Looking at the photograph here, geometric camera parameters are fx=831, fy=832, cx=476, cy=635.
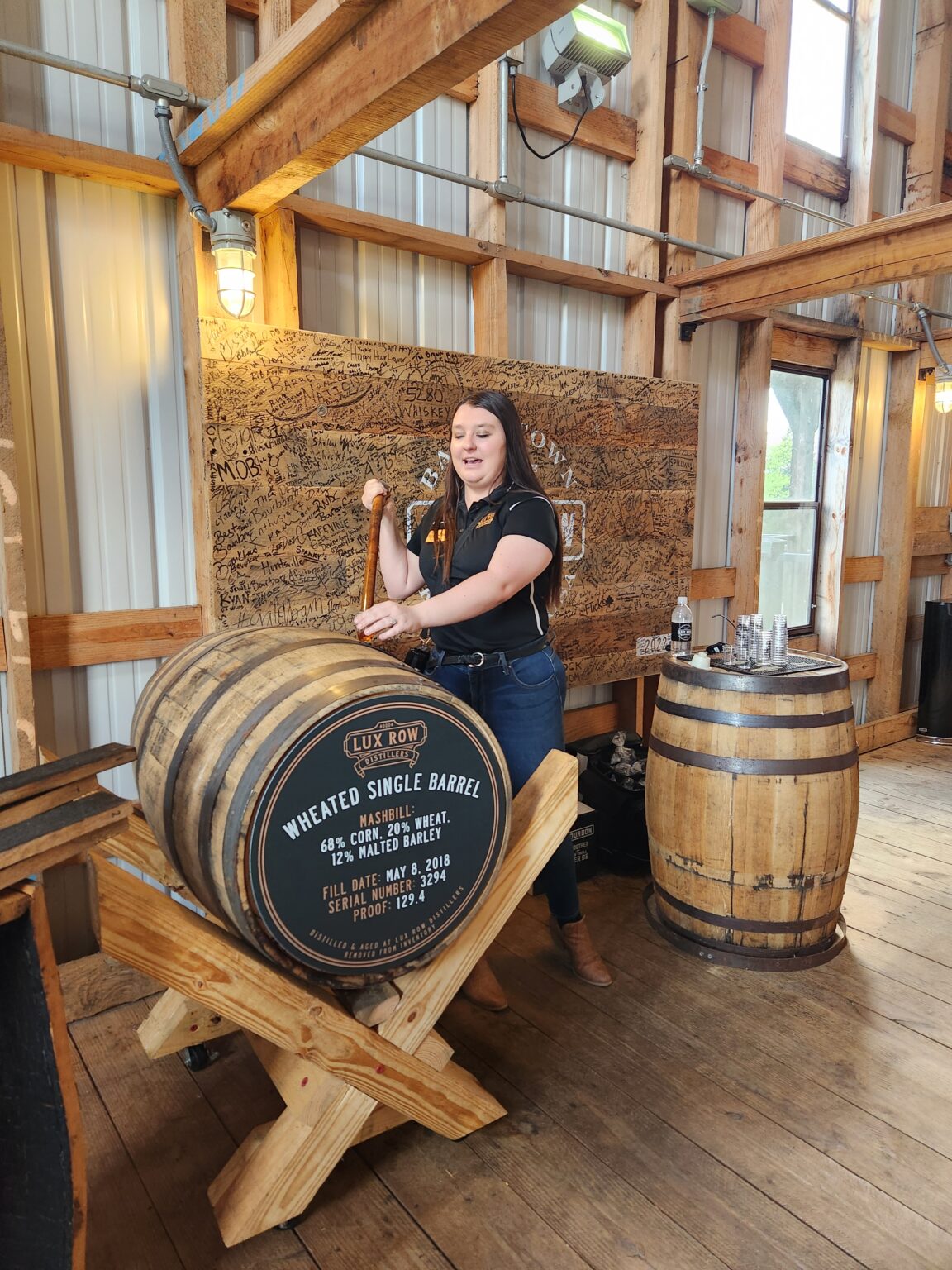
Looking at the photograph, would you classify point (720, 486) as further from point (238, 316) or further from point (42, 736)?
point (42, 736)

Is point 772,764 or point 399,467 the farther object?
point 399,467

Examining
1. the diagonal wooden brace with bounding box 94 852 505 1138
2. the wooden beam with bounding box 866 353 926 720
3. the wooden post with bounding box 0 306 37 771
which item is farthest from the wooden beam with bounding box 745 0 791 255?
the diagonal wooden brace with bounding box 94 852 505 1138

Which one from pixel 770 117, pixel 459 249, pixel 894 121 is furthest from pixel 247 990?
pixel 894 121

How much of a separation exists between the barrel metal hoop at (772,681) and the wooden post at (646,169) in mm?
1918

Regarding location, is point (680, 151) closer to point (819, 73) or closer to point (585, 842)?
point (819, 73)

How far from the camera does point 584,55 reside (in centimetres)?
349

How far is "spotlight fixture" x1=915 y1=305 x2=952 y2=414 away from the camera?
532 cm

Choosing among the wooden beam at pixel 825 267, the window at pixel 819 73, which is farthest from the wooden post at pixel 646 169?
the window at pixel 819 73

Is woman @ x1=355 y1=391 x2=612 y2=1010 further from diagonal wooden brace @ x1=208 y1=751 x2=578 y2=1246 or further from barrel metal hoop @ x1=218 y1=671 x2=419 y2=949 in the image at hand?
barrel metal hoop @ x1=218 y1=671 x2=419 y2=949

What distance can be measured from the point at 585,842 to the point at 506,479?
183 centimetres

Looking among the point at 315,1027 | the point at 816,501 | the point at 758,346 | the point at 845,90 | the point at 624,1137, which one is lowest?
the point at 624,1137

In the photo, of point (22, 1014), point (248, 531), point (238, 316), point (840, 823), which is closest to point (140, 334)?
point (238, 316)

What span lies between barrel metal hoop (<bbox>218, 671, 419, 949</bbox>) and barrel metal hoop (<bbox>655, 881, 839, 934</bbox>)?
5.89 ft

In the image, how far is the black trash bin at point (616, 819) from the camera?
356cm
